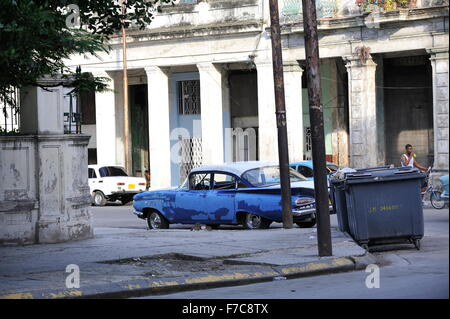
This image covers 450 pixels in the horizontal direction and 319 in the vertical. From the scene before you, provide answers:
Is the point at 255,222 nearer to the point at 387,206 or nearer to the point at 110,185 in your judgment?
the point at 387,206

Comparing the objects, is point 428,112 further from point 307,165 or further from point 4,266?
point 4,266

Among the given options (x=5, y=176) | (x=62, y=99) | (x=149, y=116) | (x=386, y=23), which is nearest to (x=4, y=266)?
(x=5, y=176)

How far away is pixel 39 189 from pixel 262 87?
19434 millimetres

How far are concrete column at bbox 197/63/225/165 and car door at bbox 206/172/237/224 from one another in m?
15.5

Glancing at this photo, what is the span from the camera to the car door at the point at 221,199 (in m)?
21.1

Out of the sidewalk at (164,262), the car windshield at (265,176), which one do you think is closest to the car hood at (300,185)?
the car windshield at (265,176)

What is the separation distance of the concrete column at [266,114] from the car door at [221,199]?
14.1m

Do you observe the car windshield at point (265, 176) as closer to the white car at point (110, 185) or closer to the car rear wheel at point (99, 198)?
the white car at point (110, 185)

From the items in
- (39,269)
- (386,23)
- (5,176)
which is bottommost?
(39,269)

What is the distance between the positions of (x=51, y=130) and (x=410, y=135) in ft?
65.4

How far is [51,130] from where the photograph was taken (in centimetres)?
1772

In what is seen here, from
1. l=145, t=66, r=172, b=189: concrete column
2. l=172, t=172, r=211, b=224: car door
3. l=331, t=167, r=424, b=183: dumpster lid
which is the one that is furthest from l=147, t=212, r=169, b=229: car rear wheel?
l=145, t=66, r=172, b=189: concrete column

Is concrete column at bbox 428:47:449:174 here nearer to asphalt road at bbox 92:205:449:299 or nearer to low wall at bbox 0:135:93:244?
asphalt road at bbox 92:205:449:299

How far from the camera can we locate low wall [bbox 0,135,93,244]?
1717 centimetres
